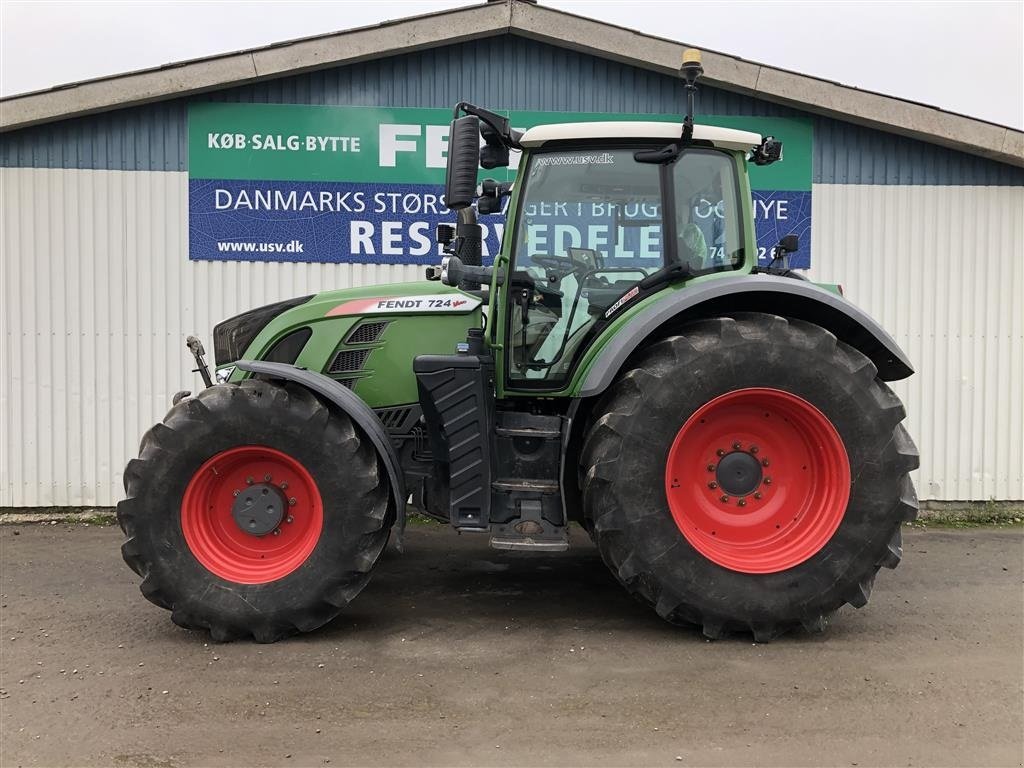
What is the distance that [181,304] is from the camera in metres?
6.51

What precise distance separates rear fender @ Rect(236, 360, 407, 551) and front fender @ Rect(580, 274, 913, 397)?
1030 millimetres

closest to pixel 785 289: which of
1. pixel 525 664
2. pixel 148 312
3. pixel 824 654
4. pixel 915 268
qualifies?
pixel 824 654

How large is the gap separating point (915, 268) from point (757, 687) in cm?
482

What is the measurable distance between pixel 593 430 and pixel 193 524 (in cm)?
205

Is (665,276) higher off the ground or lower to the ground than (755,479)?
higher

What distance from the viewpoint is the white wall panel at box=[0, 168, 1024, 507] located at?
6.43 m

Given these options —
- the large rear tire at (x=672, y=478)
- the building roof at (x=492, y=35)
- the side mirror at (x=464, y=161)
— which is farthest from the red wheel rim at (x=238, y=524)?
the building roof at (x=492, y=35)

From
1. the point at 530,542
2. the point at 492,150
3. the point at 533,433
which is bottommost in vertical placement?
the point at 530,542

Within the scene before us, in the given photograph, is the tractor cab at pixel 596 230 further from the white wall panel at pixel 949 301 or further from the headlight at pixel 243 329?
the white wall panel at pixel 949 301

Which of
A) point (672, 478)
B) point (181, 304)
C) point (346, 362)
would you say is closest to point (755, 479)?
point (672, 478)

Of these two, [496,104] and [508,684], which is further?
[496,104]

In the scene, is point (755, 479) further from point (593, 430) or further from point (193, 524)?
point (193, 524)

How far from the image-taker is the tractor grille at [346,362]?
4.36 m

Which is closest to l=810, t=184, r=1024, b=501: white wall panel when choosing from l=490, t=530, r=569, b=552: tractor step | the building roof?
the building roof
